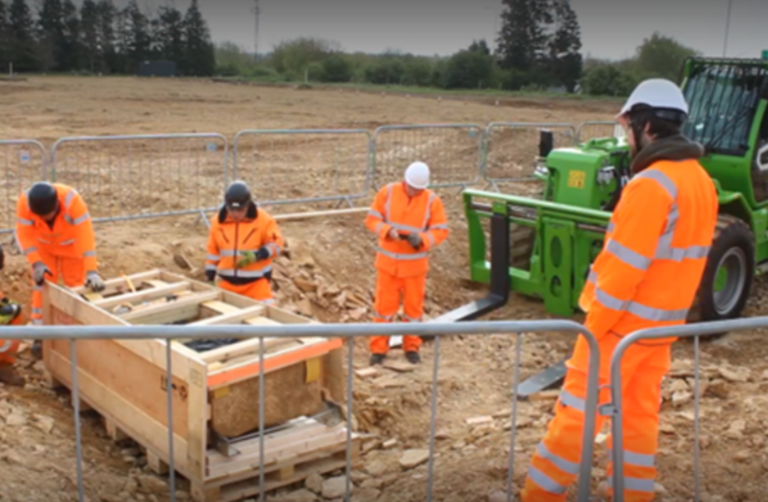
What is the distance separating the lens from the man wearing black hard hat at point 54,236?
22.1ft

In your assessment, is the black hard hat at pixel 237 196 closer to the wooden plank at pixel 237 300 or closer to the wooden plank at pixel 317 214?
the wooden plank at pixel 237 300

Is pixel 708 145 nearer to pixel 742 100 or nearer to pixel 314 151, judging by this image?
pixel 742 100

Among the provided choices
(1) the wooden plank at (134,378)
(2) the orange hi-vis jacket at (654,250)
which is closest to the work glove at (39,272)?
(1) the wooden plank at (134,378)

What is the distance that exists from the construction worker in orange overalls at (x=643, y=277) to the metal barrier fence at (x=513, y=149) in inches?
335

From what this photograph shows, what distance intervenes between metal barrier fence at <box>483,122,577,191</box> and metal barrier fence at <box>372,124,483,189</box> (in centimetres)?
30

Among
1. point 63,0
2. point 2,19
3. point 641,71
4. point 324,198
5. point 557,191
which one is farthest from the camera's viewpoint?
point 63,0

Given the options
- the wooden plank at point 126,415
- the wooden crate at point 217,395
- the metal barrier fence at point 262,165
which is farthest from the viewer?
the metal barrier fence at point 262,165

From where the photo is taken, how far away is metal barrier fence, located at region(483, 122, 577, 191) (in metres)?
13.4

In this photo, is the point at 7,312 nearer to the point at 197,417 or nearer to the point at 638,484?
the point at 197,417

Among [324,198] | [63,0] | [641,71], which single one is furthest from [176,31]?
[324,198]

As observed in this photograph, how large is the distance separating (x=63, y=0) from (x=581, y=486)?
61.5 m

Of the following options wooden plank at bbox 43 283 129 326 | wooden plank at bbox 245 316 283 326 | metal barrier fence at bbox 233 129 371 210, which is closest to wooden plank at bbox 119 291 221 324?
wooden plank at bbox 43 283 129 326

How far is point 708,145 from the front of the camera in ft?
28.1

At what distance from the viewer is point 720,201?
814 cm
